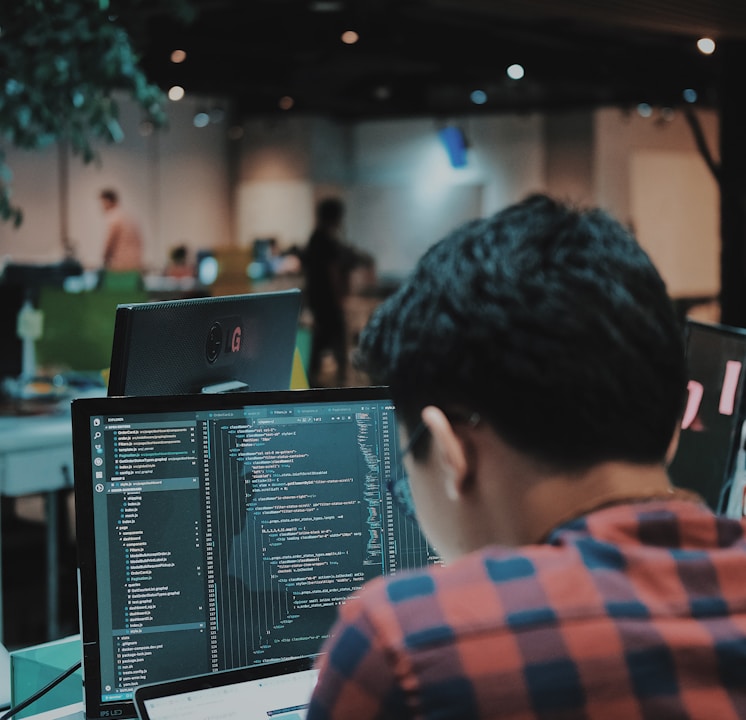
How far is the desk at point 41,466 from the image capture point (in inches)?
142

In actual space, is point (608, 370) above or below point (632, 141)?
below

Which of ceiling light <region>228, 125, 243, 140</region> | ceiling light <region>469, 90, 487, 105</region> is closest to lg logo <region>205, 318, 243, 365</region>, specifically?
ceiling light <region>469, 90, 487, 105</region>

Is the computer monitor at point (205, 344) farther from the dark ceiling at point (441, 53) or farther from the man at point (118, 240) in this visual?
the man at point (118, 240)

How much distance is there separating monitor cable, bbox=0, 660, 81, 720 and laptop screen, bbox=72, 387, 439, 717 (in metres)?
0.15

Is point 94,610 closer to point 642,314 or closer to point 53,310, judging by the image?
point 642,314

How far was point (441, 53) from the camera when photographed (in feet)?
34.4

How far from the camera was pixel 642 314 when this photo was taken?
816 mm

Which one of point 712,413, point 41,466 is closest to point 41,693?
point 712,413

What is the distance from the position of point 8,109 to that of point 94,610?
7.93ft

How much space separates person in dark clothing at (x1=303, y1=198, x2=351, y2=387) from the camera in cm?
915

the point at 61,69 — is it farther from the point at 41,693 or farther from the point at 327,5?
the point at 327,5

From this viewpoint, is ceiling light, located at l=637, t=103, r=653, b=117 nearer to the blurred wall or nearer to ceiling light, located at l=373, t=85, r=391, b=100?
the blurred wall

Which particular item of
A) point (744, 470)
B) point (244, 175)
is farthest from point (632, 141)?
point (744, 470)

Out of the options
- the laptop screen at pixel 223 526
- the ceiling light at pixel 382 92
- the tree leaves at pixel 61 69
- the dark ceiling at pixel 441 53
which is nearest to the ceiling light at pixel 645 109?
the dark ceiling at pixel 441 53
